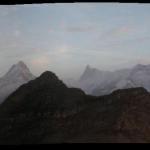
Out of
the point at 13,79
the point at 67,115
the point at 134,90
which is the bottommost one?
the point at 67,115

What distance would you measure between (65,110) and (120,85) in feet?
5.07

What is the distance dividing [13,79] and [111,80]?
2491 millimetres

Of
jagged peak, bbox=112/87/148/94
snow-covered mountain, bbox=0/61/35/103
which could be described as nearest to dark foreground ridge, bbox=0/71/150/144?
jagged peak, bbox=112/87/148/94

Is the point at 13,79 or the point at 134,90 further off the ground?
the point at 13,79

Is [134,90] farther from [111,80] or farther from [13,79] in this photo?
[13,79]

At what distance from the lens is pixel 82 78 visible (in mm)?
8859

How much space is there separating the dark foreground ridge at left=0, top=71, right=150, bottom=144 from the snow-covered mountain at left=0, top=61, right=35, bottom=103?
139mm

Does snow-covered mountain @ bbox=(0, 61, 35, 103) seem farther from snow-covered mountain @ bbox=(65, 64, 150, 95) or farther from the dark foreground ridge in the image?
snow-covered mountain @ bbox=(65, 64, 150, 95)

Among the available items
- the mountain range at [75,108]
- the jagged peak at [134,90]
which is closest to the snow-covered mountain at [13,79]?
the mountain range at [75,108]

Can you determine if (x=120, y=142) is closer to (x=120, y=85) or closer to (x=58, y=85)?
(x=120, y=85)

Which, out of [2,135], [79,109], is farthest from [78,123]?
[2,135]

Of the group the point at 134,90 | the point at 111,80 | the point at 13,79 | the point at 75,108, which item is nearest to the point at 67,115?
the point at 75,108

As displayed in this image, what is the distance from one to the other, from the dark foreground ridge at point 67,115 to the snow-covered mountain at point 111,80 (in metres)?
0.15

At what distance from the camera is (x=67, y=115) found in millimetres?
8992
